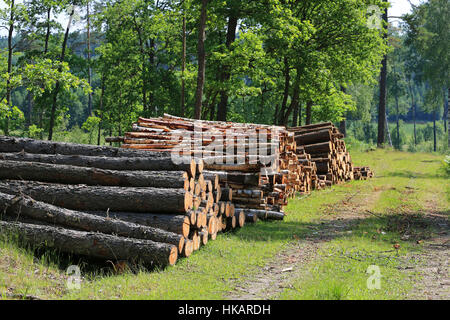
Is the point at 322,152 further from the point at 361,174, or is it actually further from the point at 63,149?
the point at 63,149

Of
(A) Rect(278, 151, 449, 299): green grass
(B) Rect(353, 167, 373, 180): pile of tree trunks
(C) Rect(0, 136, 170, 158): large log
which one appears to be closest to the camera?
(A) Rect(278, 151, 449, 299): green grass

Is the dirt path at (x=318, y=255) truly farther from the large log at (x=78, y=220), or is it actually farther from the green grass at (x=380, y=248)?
the large log at (x=78, y=220)

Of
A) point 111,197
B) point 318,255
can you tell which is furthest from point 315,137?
point 111,197

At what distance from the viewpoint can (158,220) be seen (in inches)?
324

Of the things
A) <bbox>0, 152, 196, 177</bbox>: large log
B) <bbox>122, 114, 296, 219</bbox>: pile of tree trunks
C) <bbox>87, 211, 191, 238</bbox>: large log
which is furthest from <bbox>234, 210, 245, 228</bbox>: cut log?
<bbox>87, 211, 191, 238</bbox>: large log

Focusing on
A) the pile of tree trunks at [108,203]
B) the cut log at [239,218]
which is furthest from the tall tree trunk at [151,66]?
the pile of tree trunks at [108,203]

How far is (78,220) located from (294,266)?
12.2ft

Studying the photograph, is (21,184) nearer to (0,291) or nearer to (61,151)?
(61,151)

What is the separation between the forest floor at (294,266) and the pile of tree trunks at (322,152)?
5.05 m

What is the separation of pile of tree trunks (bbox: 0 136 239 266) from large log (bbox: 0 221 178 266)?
0.02 metres

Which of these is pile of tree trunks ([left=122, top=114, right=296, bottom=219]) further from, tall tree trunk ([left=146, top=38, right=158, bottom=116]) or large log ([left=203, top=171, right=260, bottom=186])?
tall tree trunk ([left=146, top=38, right=158, bottom=116])

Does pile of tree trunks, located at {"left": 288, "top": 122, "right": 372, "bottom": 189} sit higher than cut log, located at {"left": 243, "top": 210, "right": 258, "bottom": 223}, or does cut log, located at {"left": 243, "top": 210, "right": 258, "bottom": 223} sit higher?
pile of tree trunks, located at {"left": 288, "top": 122, "right": 372, "bottom": 189}

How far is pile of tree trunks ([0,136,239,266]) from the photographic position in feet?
25.5

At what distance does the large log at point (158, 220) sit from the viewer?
8.16 meters
